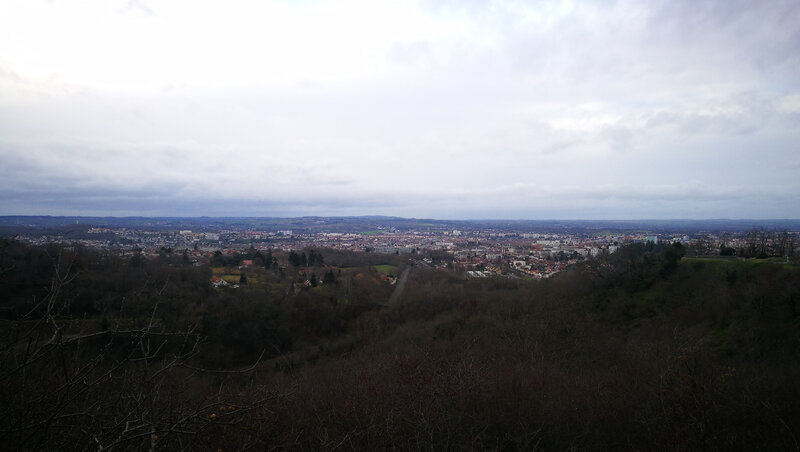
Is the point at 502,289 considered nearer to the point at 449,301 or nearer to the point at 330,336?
the point at 449,301

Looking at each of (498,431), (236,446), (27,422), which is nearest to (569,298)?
(498,431)

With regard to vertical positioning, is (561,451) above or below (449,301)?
above

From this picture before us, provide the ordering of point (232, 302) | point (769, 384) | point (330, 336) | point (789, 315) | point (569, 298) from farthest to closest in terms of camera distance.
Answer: point (569, 298) < point (330, 336) < point (232, 302) < point (789, 315) < point (769, 384)

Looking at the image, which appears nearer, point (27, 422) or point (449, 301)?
point (27, 422)

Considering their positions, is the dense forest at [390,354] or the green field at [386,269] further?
the green field at [386,269]

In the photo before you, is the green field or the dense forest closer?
the dense forest

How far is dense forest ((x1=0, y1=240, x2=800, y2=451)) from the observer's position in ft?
10.5

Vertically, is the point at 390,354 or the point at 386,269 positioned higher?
the point at 386,269

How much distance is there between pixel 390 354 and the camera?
14.9 meters

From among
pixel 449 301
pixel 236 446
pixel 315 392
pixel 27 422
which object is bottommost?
pixel 449 301

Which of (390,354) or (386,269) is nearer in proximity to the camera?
(390,354)

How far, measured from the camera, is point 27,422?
8.24 feet

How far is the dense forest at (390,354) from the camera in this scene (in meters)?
3.21

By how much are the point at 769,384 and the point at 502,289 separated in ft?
67.6
